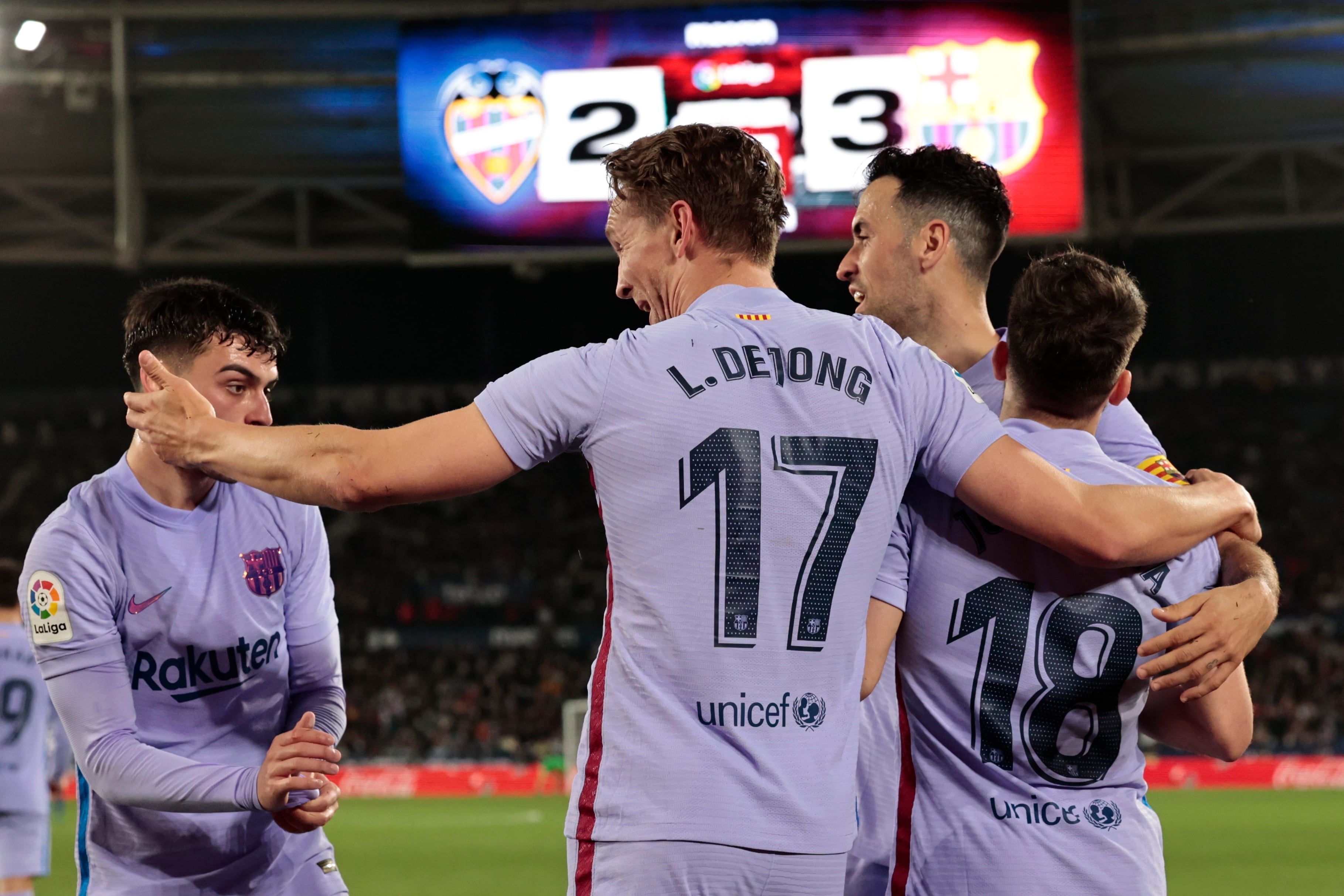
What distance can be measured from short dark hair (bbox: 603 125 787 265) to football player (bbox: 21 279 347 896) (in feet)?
3.82

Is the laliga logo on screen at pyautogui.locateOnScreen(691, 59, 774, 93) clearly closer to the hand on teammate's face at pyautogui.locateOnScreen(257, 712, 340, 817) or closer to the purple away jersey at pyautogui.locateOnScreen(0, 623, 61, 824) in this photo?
the purple away jersey at pyautogui.locateOnScreen(0, 623, 61, 824)

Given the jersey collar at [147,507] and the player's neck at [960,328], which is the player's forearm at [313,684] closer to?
the jersey collar at [147,507]

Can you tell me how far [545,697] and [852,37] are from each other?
50.5 feet

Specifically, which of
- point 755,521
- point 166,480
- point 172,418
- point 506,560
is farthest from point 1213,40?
point 506,560

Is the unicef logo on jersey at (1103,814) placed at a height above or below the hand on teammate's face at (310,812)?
above

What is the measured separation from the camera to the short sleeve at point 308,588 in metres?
3.31

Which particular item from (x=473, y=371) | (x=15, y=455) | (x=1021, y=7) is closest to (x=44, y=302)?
(x=15, y=455)

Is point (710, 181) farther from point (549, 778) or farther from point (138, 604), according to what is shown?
point (549, 778)

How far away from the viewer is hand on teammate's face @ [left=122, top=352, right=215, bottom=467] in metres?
2.38

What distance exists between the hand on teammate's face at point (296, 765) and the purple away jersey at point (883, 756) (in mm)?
1151

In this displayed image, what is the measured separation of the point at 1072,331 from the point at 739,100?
1054 centimetres

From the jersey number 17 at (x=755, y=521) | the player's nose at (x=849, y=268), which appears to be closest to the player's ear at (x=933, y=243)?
the player's nose at (x=849, y=268)

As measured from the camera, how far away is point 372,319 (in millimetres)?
Answer: 26984

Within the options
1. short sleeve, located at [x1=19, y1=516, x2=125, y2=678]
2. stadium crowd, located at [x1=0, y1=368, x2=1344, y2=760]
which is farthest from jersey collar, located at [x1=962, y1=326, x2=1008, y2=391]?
stadium crowd, located at [x1=0, y1=368, x2=1344, y2=760]
